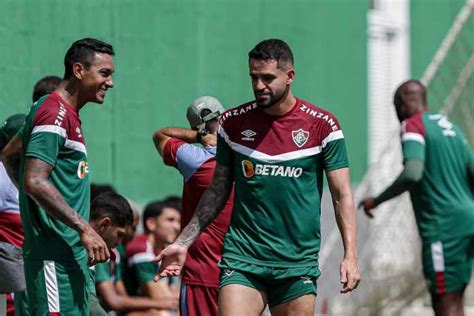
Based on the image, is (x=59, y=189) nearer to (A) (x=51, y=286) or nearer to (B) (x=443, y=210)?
(A) (x=51, y=286)

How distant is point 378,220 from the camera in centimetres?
1600

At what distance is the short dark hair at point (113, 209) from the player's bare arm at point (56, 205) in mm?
1616

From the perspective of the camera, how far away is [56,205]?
8062 mm

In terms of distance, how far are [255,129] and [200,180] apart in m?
1.29

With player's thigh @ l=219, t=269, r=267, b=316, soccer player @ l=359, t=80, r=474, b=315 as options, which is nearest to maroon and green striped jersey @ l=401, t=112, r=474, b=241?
soccer player @ l=359, t=80, r=474, b=315

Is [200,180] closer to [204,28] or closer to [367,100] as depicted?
[204,28]

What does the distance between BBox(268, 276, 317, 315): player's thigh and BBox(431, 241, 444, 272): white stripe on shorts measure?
265cm

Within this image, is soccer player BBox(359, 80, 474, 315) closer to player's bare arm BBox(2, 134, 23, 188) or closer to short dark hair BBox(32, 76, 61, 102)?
short dark hair BBox(32, 76, 61, 102)

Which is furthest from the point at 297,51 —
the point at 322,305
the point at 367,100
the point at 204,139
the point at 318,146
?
the point at 318,146

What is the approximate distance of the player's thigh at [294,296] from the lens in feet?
27.9

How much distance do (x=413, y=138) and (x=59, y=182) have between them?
3.48 metres

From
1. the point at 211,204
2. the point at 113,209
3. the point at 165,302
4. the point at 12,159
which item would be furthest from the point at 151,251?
the point at 211,204

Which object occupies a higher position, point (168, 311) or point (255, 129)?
point (255, 129)

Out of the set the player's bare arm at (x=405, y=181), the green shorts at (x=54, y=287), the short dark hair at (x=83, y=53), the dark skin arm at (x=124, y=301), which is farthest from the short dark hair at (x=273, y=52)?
the dark skin arm at (x=124, y=301)
